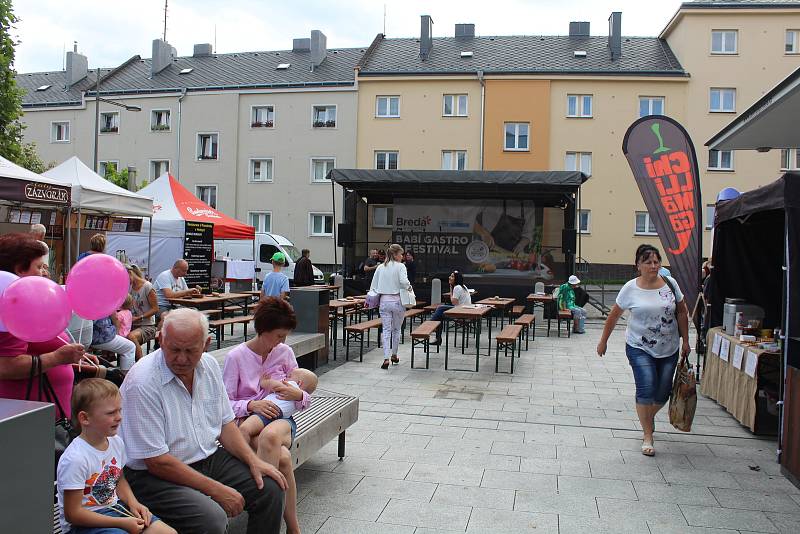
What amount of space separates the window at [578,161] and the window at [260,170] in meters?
15.1

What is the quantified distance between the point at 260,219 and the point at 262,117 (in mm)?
5331

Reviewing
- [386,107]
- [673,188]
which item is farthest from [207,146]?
[673,188]

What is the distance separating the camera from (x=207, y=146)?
36.3 metres

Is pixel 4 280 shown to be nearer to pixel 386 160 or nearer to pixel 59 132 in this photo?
pixel 386 160

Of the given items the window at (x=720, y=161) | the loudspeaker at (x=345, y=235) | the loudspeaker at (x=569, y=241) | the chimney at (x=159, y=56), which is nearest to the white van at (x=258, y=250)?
the loudspeaker at (x=345, y=235)

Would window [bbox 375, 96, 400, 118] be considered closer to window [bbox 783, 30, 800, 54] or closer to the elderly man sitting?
window [bbox 783, 30, 800, 54]

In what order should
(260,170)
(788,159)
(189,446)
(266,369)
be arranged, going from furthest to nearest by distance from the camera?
(260,170), (788,159), (266,369), (189,446)

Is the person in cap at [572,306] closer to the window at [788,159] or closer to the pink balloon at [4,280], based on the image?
the pink balloon at [4,280]

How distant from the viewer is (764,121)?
9.92 m

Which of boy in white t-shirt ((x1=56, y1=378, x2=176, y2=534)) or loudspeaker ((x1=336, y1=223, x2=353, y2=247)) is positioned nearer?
boy in white t-shirt ((x1=56, y1=378, x2=176, y2=534))

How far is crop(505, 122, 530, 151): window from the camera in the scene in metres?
33.2

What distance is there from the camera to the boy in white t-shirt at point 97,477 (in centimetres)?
262

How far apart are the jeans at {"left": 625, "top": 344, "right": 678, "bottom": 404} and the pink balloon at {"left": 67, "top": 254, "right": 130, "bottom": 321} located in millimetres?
4175

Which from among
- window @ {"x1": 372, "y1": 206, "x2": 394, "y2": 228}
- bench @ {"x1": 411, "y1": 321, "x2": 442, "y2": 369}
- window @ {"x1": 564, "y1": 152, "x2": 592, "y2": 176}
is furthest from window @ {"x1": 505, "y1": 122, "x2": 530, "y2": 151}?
bench @ {"x1": 411, "y1": 321, "x2": 442, "y2": 369}
